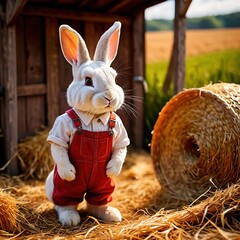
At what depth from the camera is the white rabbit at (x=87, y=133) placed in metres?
2.74

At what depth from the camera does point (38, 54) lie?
15.2ft

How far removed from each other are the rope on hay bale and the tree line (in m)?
4.56

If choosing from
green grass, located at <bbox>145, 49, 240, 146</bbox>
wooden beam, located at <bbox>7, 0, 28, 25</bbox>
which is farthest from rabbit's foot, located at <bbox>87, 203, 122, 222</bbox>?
green grass, located at <bbox>145, 49, 240, 146</bbox>

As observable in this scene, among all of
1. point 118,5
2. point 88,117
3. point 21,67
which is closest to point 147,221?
point 88,117

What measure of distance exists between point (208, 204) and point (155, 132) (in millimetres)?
1196

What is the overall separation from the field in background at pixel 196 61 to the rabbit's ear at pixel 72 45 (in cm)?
261

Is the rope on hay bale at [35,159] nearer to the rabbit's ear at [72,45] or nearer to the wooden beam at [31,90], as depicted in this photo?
the wooden beam at [31,90]

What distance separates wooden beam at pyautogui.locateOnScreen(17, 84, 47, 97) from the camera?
4490mm

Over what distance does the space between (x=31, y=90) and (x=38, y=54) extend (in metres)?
0.42

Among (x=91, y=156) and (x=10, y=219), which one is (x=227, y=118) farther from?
(x=10, y=219)

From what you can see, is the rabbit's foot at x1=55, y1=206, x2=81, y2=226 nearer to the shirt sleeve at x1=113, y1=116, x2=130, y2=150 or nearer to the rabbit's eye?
the shirt sleeve at x1=113, y1=116, x2=130, y2=150

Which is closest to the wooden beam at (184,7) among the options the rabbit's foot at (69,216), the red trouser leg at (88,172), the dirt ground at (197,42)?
the red trouser leg at (88,172)

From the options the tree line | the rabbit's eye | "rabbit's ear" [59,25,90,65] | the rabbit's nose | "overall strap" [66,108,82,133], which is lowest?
"overall strap" [66,108,82,133]

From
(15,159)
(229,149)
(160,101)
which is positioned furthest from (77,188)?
(160,101)
